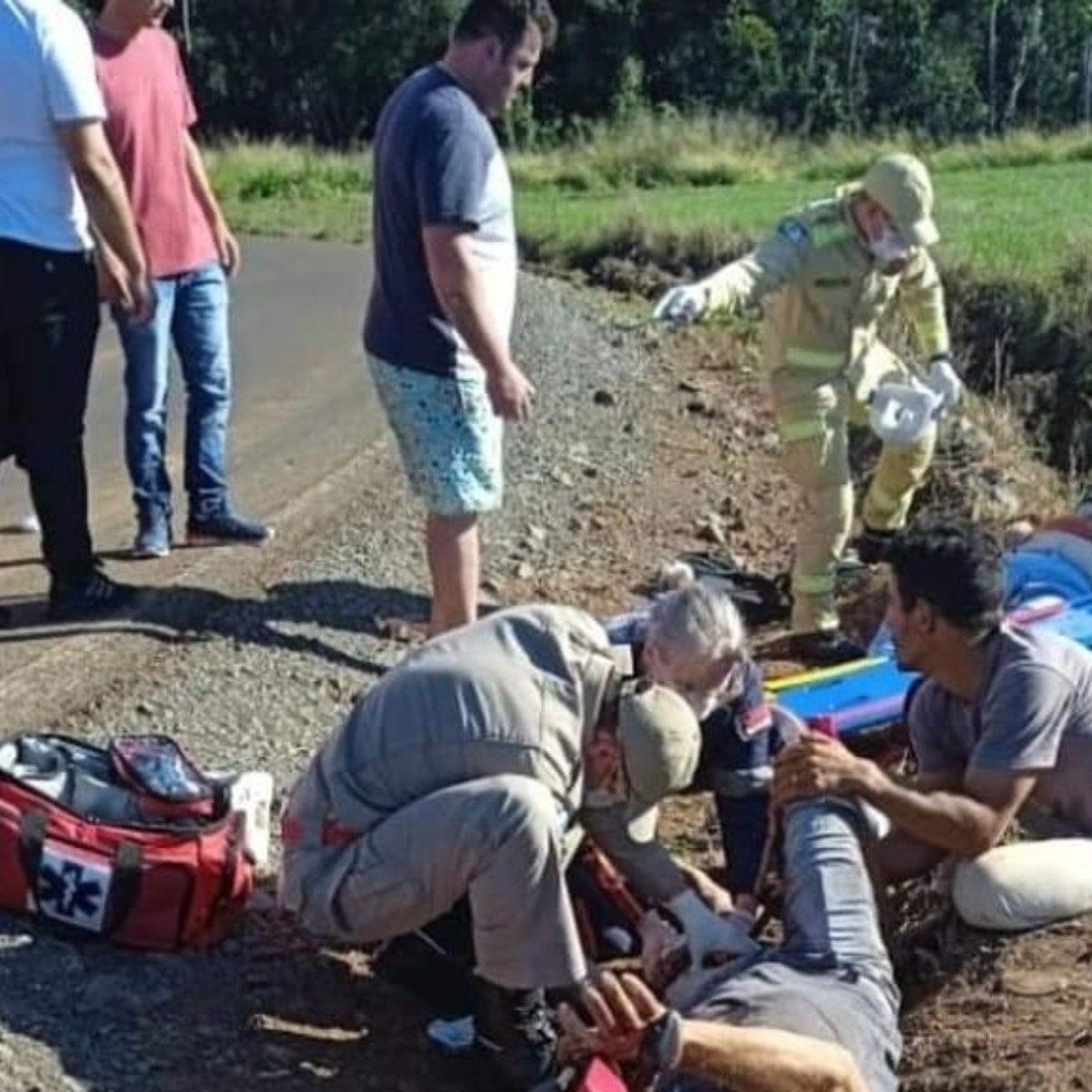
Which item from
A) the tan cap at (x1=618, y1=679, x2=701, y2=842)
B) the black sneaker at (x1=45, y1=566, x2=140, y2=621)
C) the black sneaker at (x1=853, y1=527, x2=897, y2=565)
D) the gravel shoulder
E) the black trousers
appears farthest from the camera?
the black sneaker at (x1=853, y1=527, x2=897, y2=565)

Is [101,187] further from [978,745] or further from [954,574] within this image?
[978,745]

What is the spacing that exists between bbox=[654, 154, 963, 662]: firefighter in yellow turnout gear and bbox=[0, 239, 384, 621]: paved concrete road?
2.18 meters

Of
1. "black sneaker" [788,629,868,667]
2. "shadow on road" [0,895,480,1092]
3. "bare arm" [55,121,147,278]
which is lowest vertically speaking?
"black sneaker" [788,629,868,667]

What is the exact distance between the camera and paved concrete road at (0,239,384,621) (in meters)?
9.52

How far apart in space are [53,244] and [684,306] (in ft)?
6.17

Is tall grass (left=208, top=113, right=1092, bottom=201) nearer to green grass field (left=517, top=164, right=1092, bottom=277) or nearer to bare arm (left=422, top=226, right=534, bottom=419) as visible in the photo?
green grass field (left=517, top=164, right=1092, bottom=277)

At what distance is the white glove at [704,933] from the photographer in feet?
18.8

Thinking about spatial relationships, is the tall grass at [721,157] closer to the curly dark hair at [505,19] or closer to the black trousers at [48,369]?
the black trousers at [48,369]

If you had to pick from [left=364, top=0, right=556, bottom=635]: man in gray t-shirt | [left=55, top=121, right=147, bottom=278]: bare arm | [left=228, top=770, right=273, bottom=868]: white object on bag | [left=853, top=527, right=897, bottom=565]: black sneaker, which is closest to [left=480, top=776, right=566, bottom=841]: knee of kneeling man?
[left=228, top=770, right=273, bottom=868]: white object on bag

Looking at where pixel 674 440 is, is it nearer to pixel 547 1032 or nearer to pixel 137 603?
pixel 137 603

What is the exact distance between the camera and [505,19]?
7.16 meters

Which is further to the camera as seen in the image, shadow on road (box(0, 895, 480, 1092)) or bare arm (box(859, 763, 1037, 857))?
bare arm (box(859, 763, 1037, 857))

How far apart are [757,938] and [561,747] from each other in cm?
83

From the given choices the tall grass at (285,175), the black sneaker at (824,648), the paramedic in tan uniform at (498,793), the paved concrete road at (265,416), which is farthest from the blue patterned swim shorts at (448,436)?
the tall grass at (285,175)
